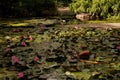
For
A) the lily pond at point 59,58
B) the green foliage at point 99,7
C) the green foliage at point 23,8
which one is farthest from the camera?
the green foliage at point 23,8

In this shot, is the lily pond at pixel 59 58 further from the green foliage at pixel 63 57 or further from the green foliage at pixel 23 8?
the green foliage at pixel 23 8

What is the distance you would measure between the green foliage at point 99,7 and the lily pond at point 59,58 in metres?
8.26

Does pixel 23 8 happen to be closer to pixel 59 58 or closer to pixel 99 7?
pixel 99 7

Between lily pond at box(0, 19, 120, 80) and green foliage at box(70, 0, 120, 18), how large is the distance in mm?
8258

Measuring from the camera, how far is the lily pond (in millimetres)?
7184

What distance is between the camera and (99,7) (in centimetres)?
2086

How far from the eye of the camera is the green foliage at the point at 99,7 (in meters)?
20.4

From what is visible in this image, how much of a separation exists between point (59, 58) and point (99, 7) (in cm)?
1269

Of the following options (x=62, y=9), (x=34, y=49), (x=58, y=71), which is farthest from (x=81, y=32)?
(x=62, y=9)

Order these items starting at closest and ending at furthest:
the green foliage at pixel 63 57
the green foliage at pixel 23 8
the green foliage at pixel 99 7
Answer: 1. the green foliage at pixel 63 57
2. the green foliage at pixel 99 7
3. the green foliage at pixel 23 8

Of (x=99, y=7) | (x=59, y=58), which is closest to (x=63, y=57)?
(x=59, y=58)

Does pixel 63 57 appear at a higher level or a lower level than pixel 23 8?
higher

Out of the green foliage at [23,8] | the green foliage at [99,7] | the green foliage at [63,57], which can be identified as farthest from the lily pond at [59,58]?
the green foliage at [23,8]

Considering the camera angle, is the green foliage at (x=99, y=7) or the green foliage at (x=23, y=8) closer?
the green foliage at (x=99, y=7)
